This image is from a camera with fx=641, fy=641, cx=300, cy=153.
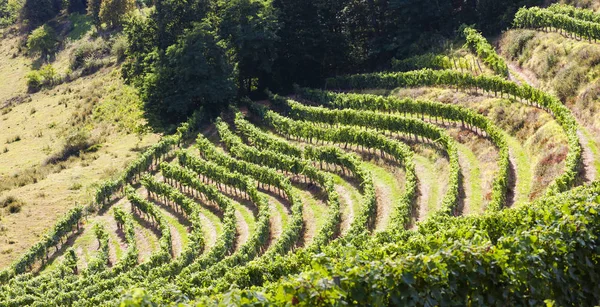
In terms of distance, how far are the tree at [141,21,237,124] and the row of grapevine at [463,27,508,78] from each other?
28008mm

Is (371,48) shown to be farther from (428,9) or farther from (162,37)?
(162,37)

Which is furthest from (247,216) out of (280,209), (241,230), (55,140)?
(55,140)

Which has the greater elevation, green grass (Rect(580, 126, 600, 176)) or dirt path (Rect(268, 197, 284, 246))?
green grass (Rect(580, 126, 600, 176))

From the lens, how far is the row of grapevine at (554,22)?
57.9 m

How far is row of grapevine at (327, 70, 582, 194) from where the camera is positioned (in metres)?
38.8

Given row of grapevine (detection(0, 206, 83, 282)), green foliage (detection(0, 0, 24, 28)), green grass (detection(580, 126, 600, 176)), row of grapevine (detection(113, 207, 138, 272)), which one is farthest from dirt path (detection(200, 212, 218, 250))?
green foliage (detection(0, 0, 24, 28))

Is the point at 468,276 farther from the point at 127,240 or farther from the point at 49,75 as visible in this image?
the point at 49,75

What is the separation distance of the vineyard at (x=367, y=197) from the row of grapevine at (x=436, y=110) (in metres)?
0.17

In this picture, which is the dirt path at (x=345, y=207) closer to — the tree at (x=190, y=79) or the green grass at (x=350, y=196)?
the green grass at (x=350, y=196)

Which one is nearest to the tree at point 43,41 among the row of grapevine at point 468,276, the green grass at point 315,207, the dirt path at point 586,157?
the green grass at point 315,207

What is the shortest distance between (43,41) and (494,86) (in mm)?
98473

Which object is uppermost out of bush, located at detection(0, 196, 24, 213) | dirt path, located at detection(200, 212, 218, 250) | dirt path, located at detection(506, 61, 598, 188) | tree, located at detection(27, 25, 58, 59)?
tree, located at detection(27, 25, 58, 59)

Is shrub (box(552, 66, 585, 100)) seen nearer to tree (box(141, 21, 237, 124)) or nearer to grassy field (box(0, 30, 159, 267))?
tree (box(141, 21, 237, 124))

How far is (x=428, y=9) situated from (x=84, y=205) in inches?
1802
